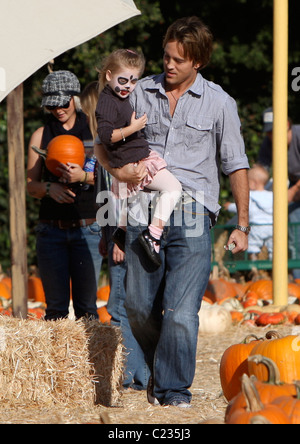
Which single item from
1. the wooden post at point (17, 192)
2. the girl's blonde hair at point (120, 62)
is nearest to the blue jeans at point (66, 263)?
the wooden post at point (17, 192)

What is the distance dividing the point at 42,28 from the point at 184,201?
162 cm

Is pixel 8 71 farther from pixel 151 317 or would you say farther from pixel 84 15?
pixel 151 317

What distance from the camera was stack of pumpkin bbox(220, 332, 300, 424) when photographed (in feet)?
9.41

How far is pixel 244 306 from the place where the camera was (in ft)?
27.9

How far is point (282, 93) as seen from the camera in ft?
25.0

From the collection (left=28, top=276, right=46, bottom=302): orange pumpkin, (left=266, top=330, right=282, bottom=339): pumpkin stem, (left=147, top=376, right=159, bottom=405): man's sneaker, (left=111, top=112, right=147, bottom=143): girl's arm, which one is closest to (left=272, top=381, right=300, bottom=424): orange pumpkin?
(left=266, top=330, right=282, bottom=339): pumpkin stem

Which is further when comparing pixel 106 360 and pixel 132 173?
pixel 106 360

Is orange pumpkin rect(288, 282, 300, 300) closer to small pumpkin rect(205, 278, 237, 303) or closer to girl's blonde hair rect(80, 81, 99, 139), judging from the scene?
small pumpkin rect(205, 278, 237, 303)

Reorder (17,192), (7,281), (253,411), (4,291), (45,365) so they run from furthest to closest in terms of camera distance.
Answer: (7,281)
(4,291)
(17,192)
(45,365)
(253,411)

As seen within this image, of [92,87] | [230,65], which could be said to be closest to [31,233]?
[230,65]

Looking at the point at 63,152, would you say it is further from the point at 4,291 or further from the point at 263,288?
the point at 263,288

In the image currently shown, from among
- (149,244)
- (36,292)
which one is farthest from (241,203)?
(36,292)

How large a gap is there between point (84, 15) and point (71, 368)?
7.37 ft

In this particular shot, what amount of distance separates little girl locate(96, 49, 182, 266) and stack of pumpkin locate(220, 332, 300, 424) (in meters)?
0.65
